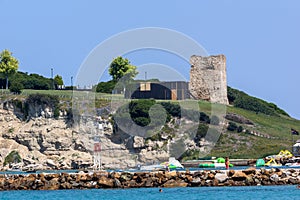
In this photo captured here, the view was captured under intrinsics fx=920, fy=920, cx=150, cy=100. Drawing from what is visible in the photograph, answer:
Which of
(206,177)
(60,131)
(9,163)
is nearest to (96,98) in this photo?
(60,131)

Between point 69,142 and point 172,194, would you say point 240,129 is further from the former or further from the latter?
point 172,194

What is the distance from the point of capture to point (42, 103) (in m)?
112

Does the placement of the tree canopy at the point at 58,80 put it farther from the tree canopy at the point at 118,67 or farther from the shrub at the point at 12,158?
the shrub at the point at 12,158

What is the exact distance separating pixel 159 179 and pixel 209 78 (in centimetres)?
7161

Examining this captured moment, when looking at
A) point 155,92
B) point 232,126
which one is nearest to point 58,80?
point 232,126

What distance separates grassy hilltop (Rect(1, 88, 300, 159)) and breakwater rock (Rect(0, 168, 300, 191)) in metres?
45.2

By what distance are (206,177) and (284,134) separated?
237ft

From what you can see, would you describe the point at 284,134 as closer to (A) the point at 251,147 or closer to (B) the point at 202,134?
(A) the point at 251,147

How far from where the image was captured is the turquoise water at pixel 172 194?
47.2 m

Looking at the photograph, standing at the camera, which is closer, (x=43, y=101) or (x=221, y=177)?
(x=221, y=177)

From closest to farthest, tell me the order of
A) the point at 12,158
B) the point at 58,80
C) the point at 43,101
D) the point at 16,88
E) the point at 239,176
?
the point at 239,176 < the point at 12,158 < the point at 43,101 < the point at 16,88 < the point at 58,80

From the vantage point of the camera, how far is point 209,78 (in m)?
125

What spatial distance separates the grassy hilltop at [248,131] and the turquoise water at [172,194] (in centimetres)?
4779

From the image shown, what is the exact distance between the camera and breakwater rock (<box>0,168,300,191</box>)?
173 ft
